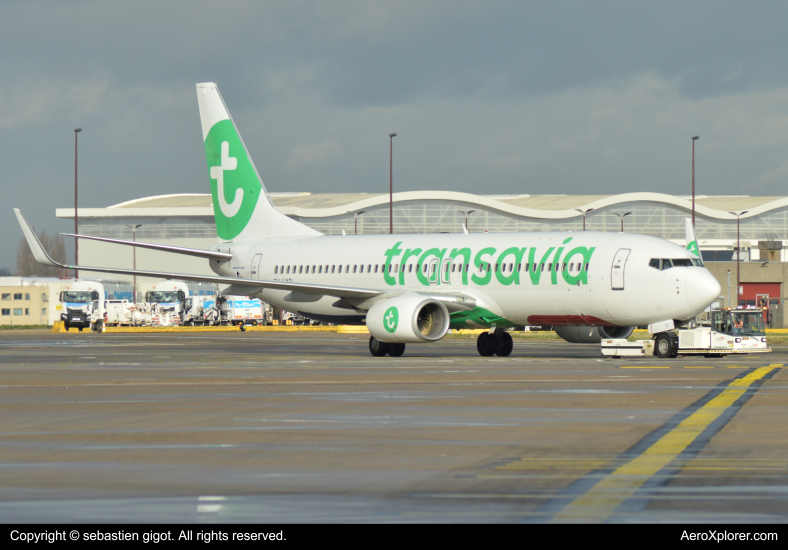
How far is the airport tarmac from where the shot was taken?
8343mm

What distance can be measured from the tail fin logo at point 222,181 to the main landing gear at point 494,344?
1175cm

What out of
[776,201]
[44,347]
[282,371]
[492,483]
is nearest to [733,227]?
[776,201]

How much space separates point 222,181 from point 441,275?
11495mm

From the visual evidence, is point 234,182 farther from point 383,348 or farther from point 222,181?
point 383,348

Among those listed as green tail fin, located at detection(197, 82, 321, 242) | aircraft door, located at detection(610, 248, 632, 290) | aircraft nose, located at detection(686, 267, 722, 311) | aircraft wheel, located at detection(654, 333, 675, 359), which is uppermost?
green tail fin, located at detection(197, 82, 321, 242)

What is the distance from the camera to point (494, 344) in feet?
119

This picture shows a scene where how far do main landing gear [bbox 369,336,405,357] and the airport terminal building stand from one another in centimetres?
9831

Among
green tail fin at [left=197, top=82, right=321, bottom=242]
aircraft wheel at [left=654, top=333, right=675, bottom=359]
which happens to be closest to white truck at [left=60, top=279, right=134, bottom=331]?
green tail fin at [left=197, top=82, right=321, bottom=242]

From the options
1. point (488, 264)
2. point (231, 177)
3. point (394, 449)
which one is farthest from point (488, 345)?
point (394, 449)

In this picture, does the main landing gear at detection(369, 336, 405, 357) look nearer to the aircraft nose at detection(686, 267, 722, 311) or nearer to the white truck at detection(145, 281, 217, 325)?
the aircraft nose at detection(686, 267, 722, 311)

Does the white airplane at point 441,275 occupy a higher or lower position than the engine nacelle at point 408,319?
higher

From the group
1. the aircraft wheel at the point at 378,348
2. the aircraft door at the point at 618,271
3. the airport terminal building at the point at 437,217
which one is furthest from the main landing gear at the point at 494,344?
the airport terminal building at the point at 437,217

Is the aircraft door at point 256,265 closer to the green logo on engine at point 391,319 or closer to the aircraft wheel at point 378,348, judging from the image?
the aircraft wheel at point 378,348

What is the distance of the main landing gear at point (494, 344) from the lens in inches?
1425
